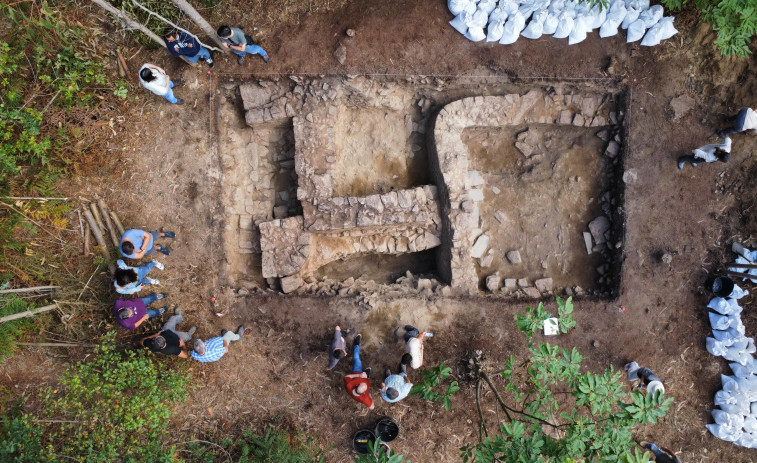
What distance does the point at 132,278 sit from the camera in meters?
6.01

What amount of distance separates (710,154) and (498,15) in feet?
12.1

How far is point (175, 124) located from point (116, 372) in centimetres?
359

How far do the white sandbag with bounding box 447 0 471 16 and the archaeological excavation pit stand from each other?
3.15 feet

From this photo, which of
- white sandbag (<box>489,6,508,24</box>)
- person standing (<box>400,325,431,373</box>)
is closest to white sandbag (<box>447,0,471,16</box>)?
white sandbag (<box>489,6,508,24</box>)

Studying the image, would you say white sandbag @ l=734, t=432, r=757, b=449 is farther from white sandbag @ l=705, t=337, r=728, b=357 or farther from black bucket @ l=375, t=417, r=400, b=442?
black bucket @ l=375, t=417, r=400, b=442

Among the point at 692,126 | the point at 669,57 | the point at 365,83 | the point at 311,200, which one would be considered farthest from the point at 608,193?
the point at 311,200

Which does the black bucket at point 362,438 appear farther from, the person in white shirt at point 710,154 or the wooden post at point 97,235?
the person in white shirt at point 710,154

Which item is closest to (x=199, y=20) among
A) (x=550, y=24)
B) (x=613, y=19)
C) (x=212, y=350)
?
(x=212, y=350)

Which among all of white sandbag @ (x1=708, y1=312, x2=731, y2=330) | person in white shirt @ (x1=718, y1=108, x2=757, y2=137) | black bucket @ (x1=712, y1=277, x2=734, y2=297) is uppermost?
person in white shirt @ (x1=718, y1=108, x2=757, y2=137)

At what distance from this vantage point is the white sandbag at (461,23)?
6.49 m

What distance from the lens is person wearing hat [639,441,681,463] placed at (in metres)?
6.27

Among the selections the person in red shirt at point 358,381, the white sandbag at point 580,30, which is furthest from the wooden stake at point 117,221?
the white sandbag at point 580,30

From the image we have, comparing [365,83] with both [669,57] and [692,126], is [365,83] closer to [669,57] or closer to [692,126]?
[669,57]

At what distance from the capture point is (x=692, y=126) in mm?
6676
